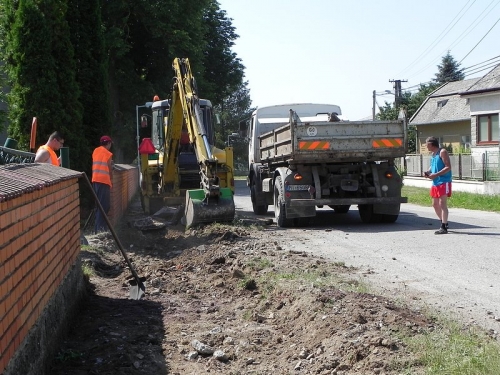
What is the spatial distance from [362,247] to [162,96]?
22.4m

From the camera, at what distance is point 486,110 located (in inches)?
1248

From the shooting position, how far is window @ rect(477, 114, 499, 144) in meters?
31.6

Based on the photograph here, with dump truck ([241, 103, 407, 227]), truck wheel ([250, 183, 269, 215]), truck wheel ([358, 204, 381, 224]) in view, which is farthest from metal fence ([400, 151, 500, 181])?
dump truck ([241, 103, 407, 227])

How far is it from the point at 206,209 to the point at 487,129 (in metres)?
22.7

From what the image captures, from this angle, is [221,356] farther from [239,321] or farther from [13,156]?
[13,156]

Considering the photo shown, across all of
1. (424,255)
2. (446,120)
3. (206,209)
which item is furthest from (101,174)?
(446,120)

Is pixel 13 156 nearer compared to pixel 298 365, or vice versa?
pixel 298 365

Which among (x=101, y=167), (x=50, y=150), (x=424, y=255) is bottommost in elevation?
(x=424, y=255)

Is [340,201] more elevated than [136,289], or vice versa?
[340,201]

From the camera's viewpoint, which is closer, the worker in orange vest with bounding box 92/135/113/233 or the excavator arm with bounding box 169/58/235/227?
the worker in orange vest with bounding box 92/135/113/233

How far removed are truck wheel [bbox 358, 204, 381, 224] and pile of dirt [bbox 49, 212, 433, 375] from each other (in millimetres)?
4796

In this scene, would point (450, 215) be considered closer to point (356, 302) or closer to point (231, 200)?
point (231, 200)

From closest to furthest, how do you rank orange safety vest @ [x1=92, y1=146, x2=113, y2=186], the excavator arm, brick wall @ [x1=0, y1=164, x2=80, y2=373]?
1. brick wall @ [x1=0, y1=164, x2=80, y2=373]
2. orange safety vest @ [x1=92, y1=146, x2=113, y2=186]
3. the excavator arm

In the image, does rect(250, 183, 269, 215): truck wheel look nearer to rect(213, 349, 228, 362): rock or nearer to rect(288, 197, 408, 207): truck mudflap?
rect(288, 197, 408, 207): truck mudflap
